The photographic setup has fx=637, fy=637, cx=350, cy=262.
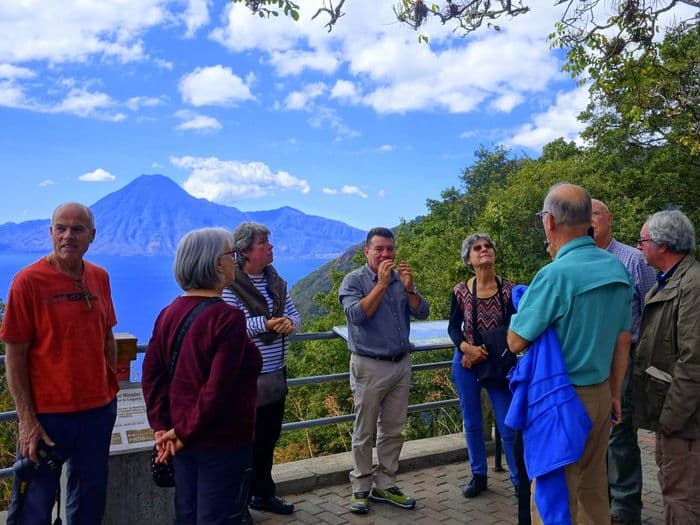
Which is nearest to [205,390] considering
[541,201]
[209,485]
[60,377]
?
[209,485]

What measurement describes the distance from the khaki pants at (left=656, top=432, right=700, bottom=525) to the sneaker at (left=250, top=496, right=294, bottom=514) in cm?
244

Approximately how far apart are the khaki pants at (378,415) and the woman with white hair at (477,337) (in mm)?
472

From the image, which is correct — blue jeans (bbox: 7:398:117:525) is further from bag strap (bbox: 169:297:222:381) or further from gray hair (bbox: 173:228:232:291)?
gray hair (bbox: 173:228:232:291)

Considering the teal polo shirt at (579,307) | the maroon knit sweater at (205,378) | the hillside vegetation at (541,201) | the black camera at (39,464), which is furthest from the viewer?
the hillside vegetation at (541,201)

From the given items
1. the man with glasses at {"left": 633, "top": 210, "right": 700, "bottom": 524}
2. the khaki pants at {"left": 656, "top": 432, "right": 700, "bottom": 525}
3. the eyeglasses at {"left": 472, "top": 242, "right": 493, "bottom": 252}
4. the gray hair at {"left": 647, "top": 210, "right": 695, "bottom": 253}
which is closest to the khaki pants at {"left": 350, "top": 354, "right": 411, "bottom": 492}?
the eyeglasses at {"left": 472, "top": 242, "right": 493, "bottom": 252}

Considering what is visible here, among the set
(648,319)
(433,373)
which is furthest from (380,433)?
(433,373)

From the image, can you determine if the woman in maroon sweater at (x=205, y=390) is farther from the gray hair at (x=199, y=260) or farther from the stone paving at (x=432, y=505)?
the stone paving at (x=432, y=505)

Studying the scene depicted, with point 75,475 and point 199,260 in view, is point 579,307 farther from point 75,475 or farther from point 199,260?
point 75,475

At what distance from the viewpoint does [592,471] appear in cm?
320

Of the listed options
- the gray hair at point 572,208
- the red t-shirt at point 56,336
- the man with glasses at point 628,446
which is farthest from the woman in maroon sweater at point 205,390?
the man with glasses at point 628,446

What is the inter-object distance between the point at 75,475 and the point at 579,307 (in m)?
2.75

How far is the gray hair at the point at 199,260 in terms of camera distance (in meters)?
2.86

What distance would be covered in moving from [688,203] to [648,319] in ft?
84.3

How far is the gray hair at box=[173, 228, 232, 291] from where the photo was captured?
2.86 metres
